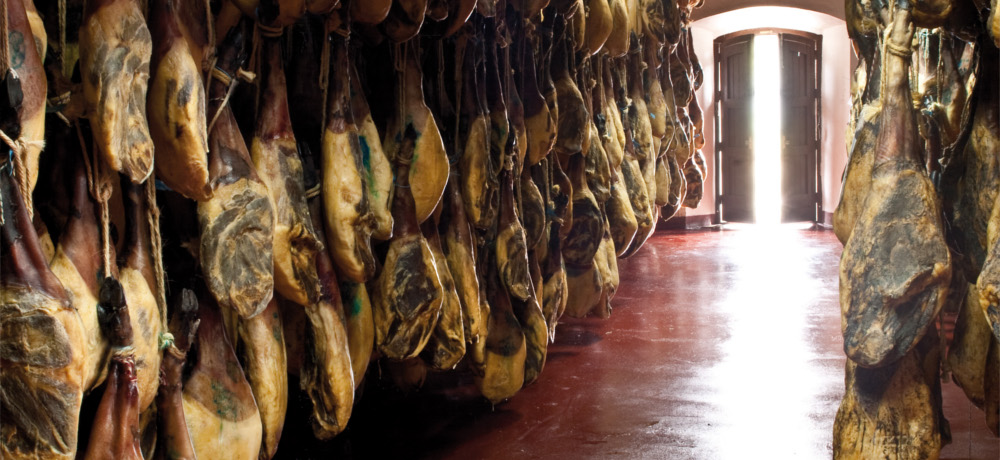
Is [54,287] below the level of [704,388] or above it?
above

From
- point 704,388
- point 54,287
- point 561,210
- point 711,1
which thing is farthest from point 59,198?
point 711,1

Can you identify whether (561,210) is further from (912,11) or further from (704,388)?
(912,11)

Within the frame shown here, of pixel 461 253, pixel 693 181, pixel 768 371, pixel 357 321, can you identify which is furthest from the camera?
pixel 693 181

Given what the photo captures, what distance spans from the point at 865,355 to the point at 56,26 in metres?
1.59

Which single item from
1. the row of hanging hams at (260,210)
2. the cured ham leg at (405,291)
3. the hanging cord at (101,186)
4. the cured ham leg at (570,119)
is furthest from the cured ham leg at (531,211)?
the hanging cord at (101,186)

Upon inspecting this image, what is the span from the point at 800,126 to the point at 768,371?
30.3 ft

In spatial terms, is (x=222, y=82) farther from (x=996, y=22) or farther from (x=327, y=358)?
(x=996, y=22)

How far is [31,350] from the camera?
1.19 m

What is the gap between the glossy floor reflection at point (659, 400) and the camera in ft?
10.5

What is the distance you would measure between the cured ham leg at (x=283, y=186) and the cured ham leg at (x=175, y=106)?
293 mm

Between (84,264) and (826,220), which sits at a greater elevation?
(84,264)

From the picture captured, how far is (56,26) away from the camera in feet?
4.73

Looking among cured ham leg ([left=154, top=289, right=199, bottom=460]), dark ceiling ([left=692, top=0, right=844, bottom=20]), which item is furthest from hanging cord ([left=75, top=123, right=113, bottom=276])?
dark ceiling ([left=692, top=0, right=844, bottom=20])

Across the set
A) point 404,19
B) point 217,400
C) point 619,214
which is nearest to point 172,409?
point 217,400
